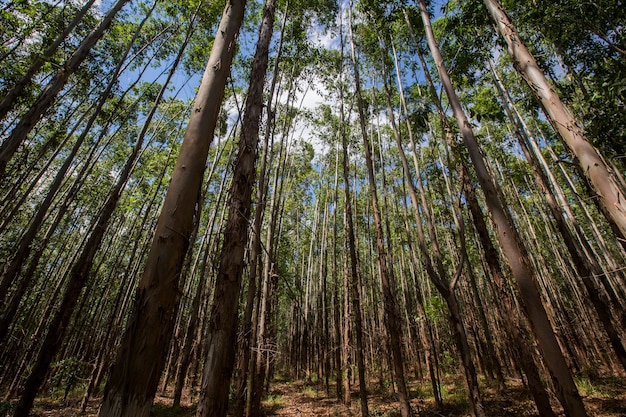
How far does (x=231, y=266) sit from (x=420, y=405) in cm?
903

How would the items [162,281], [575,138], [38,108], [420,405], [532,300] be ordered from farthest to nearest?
1. [420,405]
2. [38,108]
3. [532,300]
4. [575,138]
5. [162,281]

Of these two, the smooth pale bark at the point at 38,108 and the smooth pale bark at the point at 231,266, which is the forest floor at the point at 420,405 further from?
the smooth pale bark at the point at 38,108

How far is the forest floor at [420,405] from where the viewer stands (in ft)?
23.5

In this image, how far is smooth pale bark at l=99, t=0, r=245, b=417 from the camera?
1188 millimetres

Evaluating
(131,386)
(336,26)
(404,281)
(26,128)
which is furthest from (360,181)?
(131,386)

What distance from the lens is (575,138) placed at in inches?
112

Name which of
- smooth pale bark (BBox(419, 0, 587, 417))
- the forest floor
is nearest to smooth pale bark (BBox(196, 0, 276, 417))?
smooth pale bark (BBox(419, 0, 587, 417))

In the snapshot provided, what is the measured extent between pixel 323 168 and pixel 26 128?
536 inches

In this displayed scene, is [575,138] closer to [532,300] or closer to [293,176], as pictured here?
[532,300]

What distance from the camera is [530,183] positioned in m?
16.4

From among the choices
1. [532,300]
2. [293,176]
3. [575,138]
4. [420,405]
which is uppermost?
[293,176]

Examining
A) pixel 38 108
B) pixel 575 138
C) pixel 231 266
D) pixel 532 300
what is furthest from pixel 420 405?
pixel 38 108

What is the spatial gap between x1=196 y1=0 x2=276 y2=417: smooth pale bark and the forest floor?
261 inches

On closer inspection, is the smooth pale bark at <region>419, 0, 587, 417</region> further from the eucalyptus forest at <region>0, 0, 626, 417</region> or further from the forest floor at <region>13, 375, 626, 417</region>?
the forest floor at <region>13, 375, 626, 417</region>
